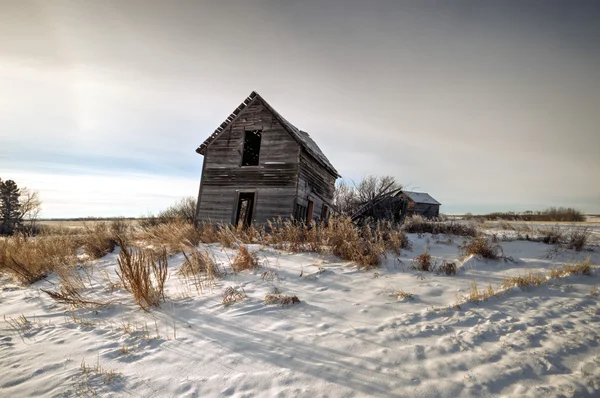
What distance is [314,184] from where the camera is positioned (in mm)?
12367

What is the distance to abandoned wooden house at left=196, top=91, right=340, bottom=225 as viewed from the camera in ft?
34.9

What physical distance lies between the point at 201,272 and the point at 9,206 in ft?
119

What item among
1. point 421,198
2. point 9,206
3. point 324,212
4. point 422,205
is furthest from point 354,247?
point 9,206

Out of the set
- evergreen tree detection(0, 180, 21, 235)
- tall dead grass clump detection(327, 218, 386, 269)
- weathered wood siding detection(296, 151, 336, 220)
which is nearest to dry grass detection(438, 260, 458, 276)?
tall dead grass clump detection(327, 218, 386, 269)

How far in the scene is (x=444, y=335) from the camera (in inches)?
103

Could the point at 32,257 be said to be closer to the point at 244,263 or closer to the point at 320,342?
the point at 244,263

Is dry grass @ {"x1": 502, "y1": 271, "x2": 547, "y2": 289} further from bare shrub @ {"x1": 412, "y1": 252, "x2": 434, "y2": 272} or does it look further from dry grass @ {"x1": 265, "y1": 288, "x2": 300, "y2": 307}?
dry grass @ {"x1": 265, "y1": 288, "x2": 300, "y2": 307}

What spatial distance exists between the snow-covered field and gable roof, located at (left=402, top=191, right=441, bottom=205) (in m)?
34.9

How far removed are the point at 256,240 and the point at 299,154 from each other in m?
4.94

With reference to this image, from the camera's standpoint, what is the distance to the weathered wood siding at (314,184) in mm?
10959

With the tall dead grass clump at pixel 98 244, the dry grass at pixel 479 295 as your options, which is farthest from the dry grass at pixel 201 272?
the tall dead grass clump at pixel 98 244

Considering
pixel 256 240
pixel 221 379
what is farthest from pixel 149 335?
pixel 256 240

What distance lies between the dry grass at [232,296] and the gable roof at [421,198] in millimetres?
36327

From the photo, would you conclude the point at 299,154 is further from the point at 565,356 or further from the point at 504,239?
the point at 565,356
